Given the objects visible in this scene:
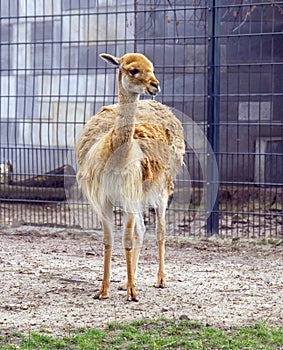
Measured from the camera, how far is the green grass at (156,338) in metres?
4.12

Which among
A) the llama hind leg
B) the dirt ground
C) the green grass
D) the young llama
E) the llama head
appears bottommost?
the dirt ground

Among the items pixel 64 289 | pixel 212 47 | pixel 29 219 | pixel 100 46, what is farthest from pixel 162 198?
pixel 100 46

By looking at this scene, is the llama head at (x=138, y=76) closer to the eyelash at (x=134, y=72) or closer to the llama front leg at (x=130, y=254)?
the eyelash at (x=134, y=72)

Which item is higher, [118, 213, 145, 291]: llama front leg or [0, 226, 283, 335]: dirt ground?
[118, 213, 145, 291]: llama front leg

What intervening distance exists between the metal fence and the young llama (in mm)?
2057

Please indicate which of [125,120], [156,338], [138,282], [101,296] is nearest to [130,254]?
[101,296]

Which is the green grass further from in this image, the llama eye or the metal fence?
the metal fence

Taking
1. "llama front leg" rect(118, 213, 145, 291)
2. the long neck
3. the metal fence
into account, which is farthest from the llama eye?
the metal fence

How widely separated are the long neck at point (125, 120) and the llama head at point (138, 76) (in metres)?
0.05

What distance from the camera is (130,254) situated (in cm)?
529

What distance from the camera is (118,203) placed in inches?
207

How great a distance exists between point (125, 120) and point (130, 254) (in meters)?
0.96

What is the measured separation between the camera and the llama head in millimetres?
4902

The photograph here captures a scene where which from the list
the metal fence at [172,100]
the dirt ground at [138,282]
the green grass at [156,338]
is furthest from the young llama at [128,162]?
the metal fence at [172,100]
